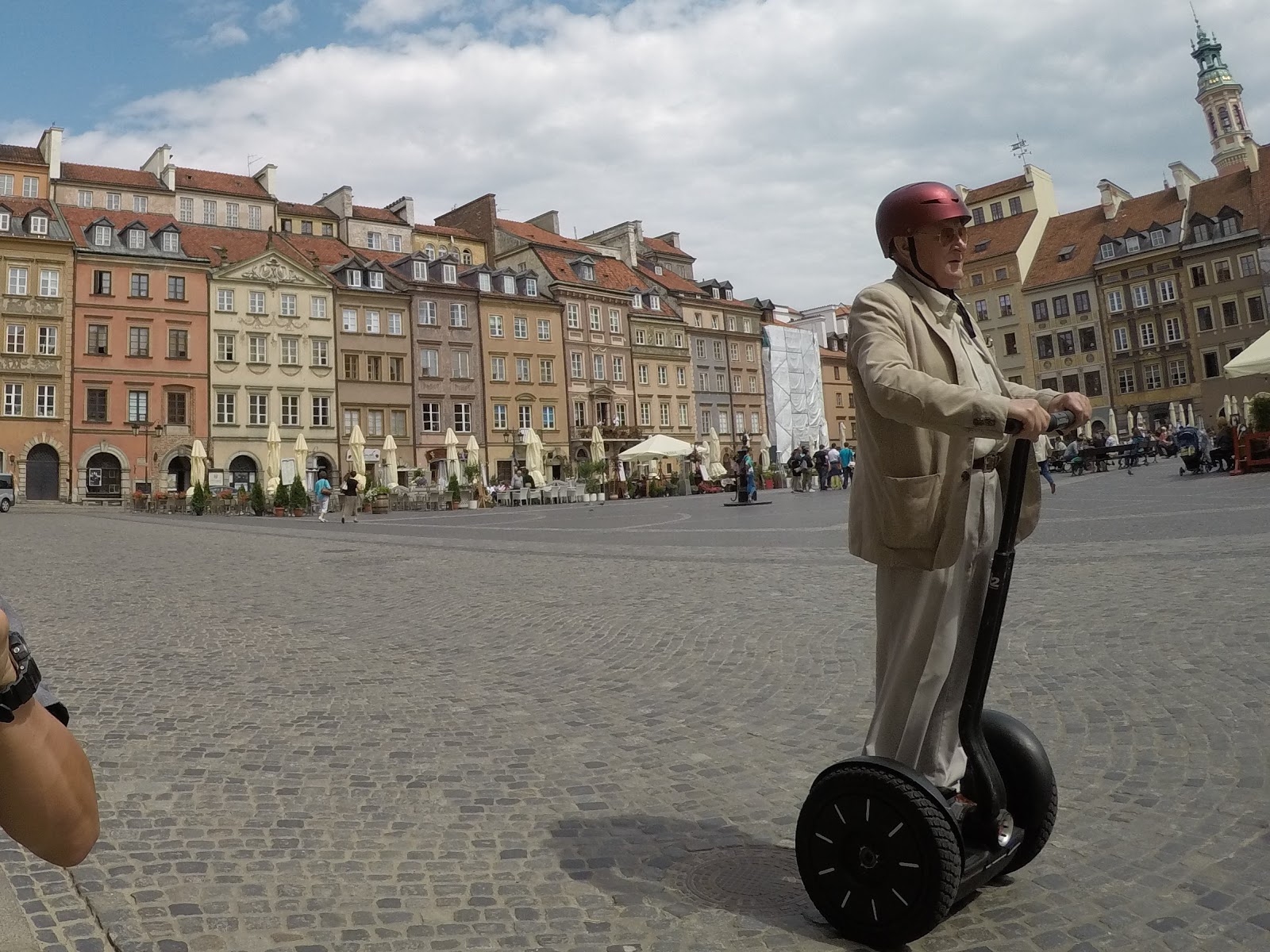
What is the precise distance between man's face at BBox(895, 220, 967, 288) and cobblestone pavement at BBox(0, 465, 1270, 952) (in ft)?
4.95

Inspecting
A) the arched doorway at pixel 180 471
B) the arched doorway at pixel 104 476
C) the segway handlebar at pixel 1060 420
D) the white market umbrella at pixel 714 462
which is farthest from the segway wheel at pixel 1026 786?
the arched doorway at pixel 180 471

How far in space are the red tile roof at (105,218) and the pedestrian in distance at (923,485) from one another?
5076cm

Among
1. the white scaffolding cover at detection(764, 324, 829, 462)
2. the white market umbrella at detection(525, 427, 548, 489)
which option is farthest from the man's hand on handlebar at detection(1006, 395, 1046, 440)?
the white scaffolding cover at detection(764, 324, 829, 462)

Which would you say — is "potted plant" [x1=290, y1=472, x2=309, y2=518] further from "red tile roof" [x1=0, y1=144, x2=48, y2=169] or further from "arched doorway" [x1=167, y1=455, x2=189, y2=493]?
"red tile roof" [x1=0, y1=144, x2=48, y2=169]

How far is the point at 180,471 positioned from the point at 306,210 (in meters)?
18.9

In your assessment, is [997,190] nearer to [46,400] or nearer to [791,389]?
[791,389]

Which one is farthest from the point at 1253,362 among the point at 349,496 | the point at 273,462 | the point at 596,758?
the point at 273,462

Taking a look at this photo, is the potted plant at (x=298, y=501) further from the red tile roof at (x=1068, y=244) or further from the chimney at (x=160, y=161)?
the red tile roof at (x=1068, y=244)

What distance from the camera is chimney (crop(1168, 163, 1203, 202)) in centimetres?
5979

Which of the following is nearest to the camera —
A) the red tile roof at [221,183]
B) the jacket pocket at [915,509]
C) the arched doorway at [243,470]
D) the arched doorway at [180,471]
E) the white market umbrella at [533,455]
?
the jacket pocket at [915,509]

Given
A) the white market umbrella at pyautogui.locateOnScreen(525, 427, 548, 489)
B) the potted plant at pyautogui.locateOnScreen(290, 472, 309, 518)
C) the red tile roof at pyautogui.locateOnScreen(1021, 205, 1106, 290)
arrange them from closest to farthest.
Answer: the potted plant at pyautogui.locateOnScreen(290, 472, 309, 518) < the white market umbrella at pyautogui.locateOnScreen(525, 427, 548, 489) < the red tile roof at pyautogui.locateOnScreen(1021, 205, 1106, 290)

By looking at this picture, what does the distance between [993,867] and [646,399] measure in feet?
194

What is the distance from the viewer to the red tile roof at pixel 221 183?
5203 cm

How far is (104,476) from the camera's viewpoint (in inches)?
1713
